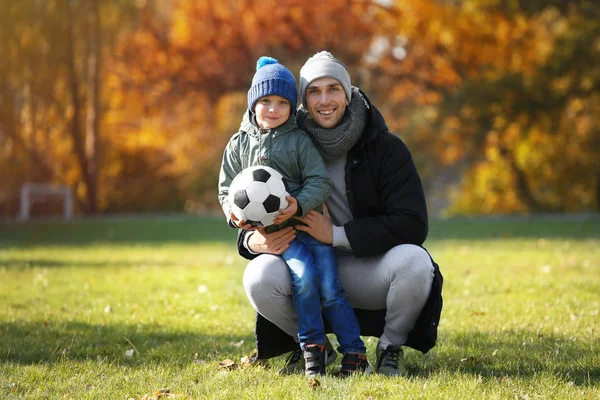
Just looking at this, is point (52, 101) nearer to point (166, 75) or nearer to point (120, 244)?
point (166, 75)

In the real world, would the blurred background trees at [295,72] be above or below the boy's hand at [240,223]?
above

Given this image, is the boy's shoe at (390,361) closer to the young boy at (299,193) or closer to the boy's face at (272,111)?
the young boy at (299,193)

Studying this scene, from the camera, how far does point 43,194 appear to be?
2103cm

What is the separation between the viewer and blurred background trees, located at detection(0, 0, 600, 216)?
20.7 meters

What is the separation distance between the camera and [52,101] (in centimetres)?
2127

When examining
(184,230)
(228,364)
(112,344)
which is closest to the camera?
(228,364)

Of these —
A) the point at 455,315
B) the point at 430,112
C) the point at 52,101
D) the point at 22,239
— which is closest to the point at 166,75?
the point at 52,101

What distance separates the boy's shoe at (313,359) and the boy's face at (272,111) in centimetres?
118

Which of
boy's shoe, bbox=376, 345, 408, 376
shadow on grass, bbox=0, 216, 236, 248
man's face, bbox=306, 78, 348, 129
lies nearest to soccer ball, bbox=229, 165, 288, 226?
man's face, bbox=306, 78, 348, 129

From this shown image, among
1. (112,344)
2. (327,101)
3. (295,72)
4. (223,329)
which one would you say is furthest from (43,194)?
(327,101)

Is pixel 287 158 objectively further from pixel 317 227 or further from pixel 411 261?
pixel 411 261

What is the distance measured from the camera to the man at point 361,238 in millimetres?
4117

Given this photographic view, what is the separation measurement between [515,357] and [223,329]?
2083 millimetres

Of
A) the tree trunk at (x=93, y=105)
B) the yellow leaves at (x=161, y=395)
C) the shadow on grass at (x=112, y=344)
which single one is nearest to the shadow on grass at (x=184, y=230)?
the tree trunk at (x=93, y=105)
